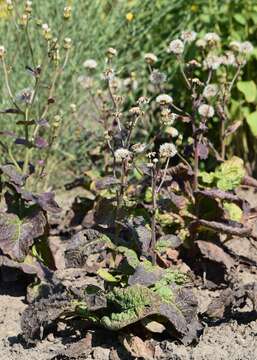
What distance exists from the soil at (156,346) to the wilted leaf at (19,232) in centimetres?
33

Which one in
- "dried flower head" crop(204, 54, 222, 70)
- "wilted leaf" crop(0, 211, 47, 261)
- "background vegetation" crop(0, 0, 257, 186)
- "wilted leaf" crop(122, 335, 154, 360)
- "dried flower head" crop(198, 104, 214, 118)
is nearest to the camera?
"wilted leaf" crop(122, 335, 154, 360)

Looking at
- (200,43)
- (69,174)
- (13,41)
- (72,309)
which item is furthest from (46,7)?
(72,309)

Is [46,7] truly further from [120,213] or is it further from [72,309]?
[72,309]

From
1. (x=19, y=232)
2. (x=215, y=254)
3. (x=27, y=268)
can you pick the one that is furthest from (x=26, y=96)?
(x=215, y=254)

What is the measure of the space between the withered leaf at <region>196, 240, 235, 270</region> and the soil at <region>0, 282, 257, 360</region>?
35cm

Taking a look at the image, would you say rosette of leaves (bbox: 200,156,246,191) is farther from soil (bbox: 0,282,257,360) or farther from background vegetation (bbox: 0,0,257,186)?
background vegetation (bbox: 0,0,257,186)

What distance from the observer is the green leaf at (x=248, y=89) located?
543cm

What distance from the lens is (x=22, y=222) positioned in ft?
12.9

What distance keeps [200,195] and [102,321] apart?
38.9 inches

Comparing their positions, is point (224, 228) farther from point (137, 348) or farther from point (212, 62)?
point (212, 62)

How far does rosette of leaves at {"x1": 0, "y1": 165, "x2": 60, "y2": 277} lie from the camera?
12.6ft

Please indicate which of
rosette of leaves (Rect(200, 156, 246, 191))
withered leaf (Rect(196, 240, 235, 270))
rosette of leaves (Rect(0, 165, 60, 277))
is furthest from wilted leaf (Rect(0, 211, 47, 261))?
rosette of leaves (Rect(200, 156, 246, 191))

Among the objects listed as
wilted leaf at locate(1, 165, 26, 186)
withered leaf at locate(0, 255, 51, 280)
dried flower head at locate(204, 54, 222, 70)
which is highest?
dried flower head at locate(204, 54, 222, 70)

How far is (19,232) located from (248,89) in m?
2.18
